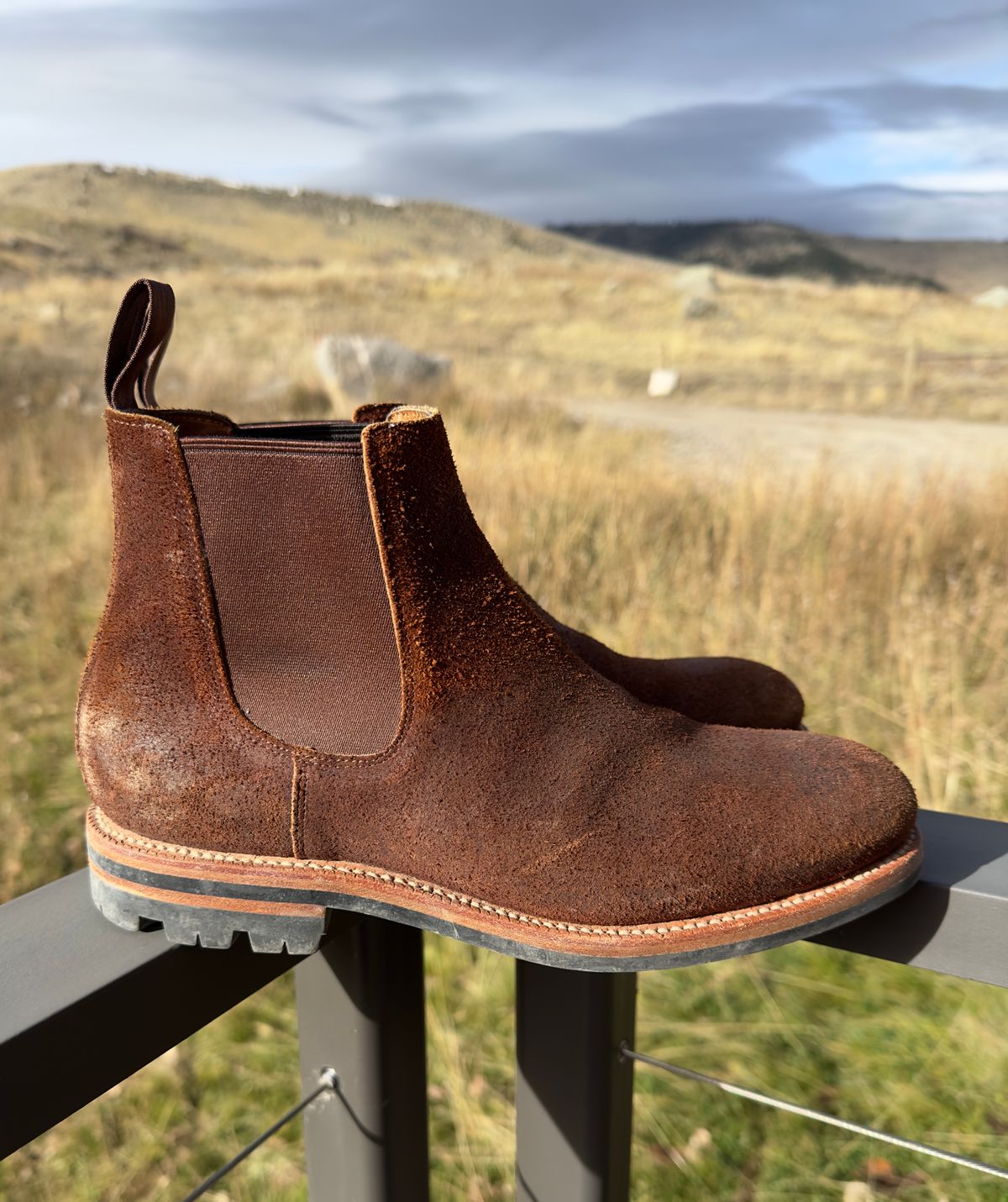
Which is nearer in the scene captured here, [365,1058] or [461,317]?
[365,1058]

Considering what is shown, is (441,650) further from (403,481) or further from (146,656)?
(146,656)

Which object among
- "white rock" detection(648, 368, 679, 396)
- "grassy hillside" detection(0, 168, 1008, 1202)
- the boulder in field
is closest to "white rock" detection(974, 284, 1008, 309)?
"white rock" detection(648, 368, 679, 396)

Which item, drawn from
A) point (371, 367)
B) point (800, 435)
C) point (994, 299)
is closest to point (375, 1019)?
point (800, 435)

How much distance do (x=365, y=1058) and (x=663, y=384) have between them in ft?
45.1

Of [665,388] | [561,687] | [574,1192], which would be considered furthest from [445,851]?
[665,388]

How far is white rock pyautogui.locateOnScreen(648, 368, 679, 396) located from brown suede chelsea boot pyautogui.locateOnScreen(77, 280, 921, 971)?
44.6 ft

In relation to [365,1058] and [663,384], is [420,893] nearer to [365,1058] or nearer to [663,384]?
[365,1058]

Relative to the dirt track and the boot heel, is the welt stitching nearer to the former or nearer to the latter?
the boot heel

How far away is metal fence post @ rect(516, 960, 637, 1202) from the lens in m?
0.93

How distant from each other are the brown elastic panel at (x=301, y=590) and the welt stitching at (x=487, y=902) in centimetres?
10

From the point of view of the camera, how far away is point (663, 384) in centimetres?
1397

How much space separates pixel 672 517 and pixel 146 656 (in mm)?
3703

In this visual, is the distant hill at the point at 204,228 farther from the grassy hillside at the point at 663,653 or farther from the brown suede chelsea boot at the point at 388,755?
the brown suede chelsea boot at the point at 388,755

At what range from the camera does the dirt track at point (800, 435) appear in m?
6.82
